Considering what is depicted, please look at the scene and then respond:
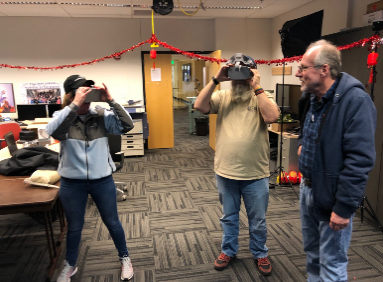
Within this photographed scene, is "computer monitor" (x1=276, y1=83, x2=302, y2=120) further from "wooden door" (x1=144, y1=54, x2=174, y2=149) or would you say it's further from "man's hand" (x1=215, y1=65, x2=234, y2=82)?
"man's hand" (x1=215, y1=65, x2=234, y2=82)

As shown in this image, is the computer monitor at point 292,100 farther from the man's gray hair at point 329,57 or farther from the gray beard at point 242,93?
the man's gray hair at point 329,57

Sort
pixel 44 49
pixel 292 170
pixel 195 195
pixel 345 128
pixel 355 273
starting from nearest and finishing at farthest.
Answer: pixel 345 128
pixel 355 273
pixel 195 195
pixel 292 170
pixel 44 49

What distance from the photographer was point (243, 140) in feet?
6.01

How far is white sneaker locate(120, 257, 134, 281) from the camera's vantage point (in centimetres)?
200

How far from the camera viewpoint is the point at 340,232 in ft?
4.37

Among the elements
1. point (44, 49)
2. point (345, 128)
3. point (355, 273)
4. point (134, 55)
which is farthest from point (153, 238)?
point (44, 49)

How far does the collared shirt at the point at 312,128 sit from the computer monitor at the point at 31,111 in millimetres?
4770

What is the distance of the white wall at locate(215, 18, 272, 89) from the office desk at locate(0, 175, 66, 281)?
3.94 metres

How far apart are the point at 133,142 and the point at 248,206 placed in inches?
143

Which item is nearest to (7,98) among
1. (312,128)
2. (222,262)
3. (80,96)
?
(80,96)

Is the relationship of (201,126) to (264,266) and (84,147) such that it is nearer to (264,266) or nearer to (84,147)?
(264,266)

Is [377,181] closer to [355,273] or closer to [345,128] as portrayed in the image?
[355,273]

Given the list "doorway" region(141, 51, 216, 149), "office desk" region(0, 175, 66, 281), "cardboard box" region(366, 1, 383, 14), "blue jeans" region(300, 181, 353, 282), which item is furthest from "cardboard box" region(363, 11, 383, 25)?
"doorway" region(141, 51, 216, 149)

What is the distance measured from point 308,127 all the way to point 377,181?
1705 millimetres
